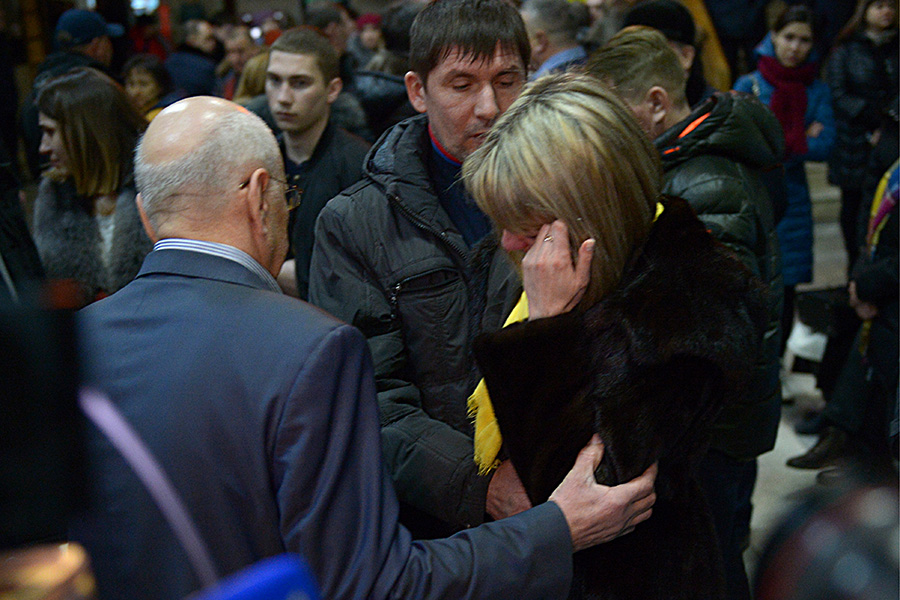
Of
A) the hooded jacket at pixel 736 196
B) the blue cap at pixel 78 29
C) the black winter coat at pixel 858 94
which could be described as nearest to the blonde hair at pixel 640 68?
the hooded jacket at pixel 736 196

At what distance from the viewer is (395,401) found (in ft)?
6.64

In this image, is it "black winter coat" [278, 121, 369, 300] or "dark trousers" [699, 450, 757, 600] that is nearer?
"dark trousers" [699, 450, 757, 600]

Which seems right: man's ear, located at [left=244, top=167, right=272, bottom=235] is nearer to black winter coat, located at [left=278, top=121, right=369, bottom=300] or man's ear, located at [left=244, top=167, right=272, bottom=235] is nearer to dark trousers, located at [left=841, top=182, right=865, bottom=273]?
black winter coat, located at [left=278, top=121, right=369, bottom=300]

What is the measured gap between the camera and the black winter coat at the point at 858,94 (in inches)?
242

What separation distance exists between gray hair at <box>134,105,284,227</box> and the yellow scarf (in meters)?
0.59

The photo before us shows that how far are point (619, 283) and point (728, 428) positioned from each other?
1.27m

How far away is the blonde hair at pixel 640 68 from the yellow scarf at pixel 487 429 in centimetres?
121

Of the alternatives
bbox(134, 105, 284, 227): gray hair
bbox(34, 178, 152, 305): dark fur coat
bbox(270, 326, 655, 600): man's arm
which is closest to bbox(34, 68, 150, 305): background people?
bbox(34, 178, 152, 305): dark fur coat

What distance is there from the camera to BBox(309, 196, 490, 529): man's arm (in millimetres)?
1888

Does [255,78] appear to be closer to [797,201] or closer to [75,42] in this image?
[75,42]

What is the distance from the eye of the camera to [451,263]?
6.88 feet

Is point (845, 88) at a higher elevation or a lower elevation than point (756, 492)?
higher

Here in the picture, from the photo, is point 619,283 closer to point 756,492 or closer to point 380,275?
point 380,275

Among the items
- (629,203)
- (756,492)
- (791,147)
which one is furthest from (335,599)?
(791,147)
